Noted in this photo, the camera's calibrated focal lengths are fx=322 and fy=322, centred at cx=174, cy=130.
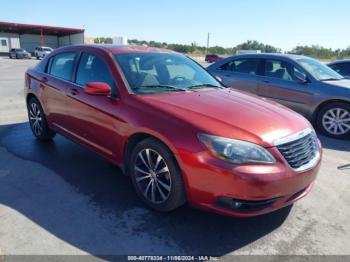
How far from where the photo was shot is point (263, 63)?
7.58 metres

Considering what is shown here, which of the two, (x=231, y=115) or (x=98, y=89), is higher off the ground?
(x=98, y=89)

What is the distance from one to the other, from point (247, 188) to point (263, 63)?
552cm

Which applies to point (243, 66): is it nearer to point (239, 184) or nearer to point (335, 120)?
point (335, 120)

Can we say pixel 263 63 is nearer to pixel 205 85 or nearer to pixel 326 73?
pixel 326 73

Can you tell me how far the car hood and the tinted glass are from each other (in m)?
0.72

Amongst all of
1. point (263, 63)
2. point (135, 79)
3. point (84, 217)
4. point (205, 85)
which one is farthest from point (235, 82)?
point (84, 217)

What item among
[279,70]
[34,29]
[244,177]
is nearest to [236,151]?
[244,177]

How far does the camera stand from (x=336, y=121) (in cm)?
649

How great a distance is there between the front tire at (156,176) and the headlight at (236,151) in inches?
16.8

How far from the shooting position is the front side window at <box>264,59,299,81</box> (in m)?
7.07

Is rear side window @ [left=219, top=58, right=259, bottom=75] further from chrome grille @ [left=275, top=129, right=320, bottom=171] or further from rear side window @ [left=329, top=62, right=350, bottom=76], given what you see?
chrome grille @ [left=275, top=129, right=320, bottom=171]

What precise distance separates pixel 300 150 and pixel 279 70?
468 cm

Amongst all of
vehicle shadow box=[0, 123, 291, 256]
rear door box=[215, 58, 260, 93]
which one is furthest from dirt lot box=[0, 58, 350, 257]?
rear door box=[215, 58, 260, 93]

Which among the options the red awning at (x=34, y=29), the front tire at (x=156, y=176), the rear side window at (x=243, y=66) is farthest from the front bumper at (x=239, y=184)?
the red awning at (x=34, y=29)
